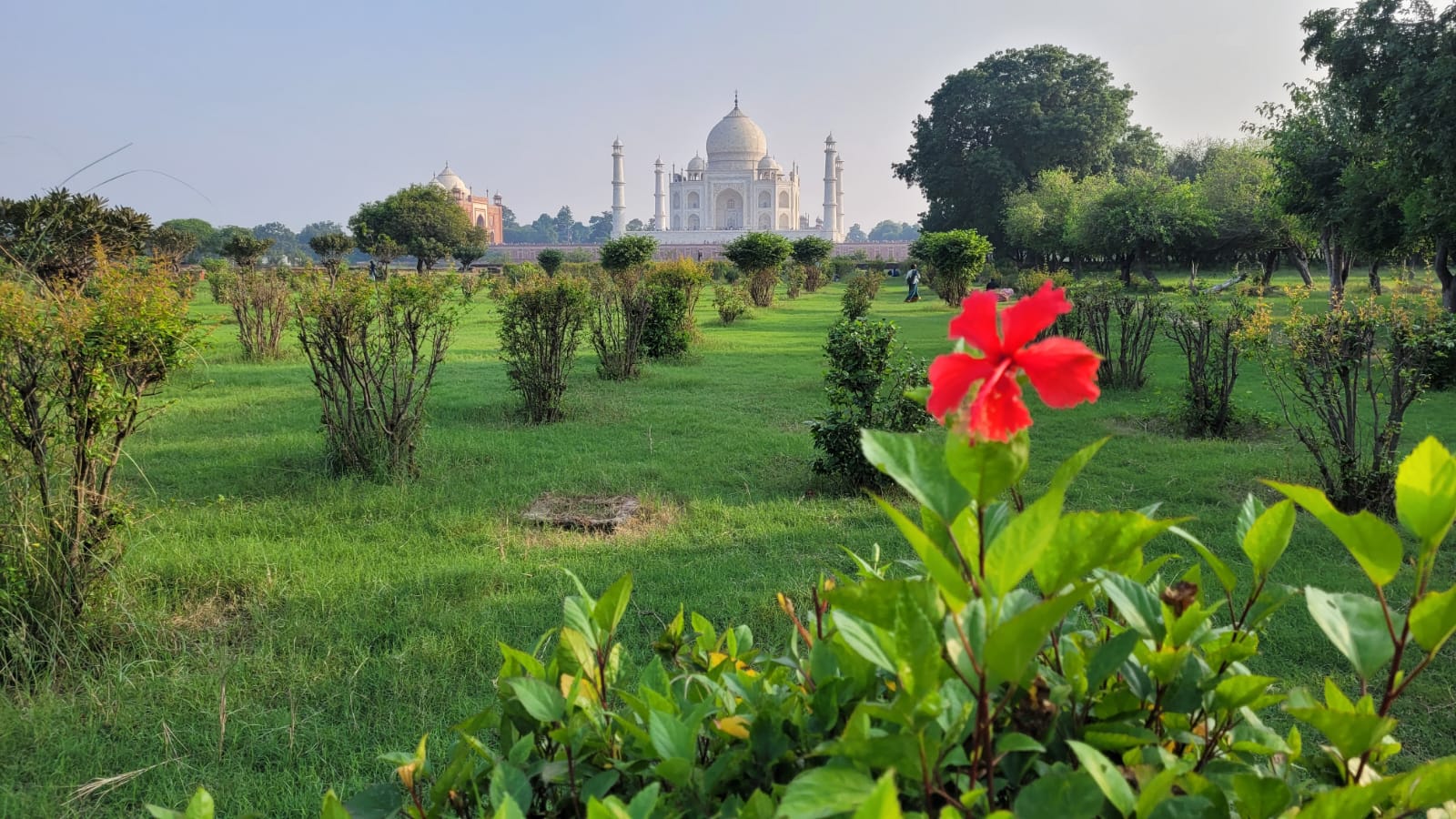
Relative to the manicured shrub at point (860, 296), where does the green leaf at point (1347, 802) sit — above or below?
below

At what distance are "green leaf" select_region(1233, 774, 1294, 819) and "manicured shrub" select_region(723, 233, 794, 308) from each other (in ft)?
51.6

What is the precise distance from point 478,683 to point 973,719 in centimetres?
178

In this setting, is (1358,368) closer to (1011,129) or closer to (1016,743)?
(1016,743)

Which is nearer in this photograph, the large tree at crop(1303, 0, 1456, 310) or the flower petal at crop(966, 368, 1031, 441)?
the flower petal at crop(966, 368, 1031, 441)

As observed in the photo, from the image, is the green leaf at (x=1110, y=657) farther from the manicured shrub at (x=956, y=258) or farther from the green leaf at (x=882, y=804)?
the manicured shrub at (x=956, y=258)

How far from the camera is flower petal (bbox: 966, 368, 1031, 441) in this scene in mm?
458

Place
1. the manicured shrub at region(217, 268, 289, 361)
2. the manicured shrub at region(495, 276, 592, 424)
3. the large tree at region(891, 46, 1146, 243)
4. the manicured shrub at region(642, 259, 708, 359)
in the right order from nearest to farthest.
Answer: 1. the manicured shrub at region(495, 276, 592, 424)
2. the manicured shrub at region(217, 268, 289, 361)
3. the manicured shrub at region(642, 259, 708, 359)
4. the large tree at region(891, 46, 1146, 243)

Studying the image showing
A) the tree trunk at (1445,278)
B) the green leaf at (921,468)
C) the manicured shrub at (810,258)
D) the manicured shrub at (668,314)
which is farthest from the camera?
the manicured shrub at (810,258)

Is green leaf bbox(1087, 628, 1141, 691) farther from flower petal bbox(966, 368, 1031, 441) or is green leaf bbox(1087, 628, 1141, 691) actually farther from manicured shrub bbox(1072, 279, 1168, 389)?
manicured shrub bbox(1072, 279, 1168, 389)

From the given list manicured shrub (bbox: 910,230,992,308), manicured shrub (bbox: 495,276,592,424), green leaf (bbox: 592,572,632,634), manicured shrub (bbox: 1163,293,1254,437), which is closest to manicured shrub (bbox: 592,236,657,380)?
manicured shrub (bbox: 495,276,592,424)

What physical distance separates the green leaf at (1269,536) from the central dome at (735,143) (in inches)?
2143

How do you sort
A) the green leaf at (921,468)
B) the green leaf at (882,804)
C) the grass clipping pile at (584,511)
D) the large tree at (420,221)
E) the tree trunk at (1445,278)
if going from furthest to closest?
1. the large tree at (420,221)
2. the tree trunk at (1445,278)
3. the grass clipping pile at (584,511)
4. the green leaf at (921,468)
5. the green leaf at (882,804)

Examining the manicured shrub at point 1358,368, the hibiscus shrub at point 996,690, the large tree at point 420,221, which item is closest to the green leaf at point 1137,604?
the hibiscus shrub at point 996,690

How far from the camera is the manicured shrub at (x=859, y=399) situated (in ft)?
12.5
